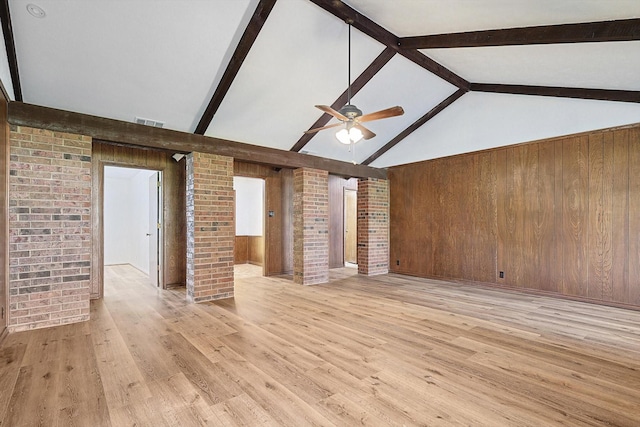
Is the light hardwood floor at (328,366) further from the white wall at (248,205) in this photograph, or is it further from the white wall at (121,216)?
the white wall at (121,216)

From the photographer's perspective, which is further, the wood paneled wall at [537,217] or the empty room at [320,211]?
the wood paneled wall at [537,217]

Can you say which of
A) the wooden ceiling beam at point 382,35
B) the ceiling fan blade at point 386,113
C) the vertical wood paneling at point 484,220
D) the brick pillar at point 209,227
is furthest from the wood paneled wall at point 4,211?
the vertical wood paneling at point 484,220

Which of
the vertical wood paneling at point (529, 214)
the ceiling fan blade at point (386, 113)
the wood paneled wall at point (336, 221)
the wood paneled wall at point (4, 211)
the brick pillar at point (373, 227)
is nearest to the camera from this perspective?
the wood paneled wall at point (4, 211)

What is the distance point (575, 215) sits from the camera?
4469 mm

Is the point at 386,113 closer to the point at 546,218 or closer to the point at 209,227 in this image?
the point at 209,227

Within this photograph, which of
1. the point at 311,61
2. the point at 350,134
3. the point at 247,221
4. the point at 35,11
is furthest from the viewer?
the point at 247,221

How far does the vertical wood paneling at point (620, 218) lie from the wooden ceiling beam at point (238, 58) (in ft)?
15.9

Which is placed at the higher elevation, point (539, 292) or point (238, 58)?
point (238, 58)

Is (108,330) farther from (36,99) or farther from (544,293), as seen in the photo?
(544,293)

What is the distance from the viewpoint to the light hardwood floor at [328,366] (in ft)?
5.88

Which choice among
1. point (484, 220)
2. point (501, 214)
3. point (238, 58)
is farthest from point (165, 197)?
point (501, 214)

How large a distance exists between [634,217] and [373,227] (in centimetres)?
409

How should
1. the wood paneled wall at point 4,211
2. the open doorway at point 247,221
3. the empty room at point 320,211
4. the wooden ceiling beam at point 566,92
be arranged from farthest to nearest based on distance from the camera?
the open doorway at point 247,221 < the wooden ceiling beam at point 566,92 < the wood paneled wall at point 4,211 < the empty room at point 320,211

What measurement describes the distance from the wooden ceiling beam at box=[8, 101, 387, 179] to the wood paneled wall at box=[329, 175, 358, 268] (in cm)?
178
